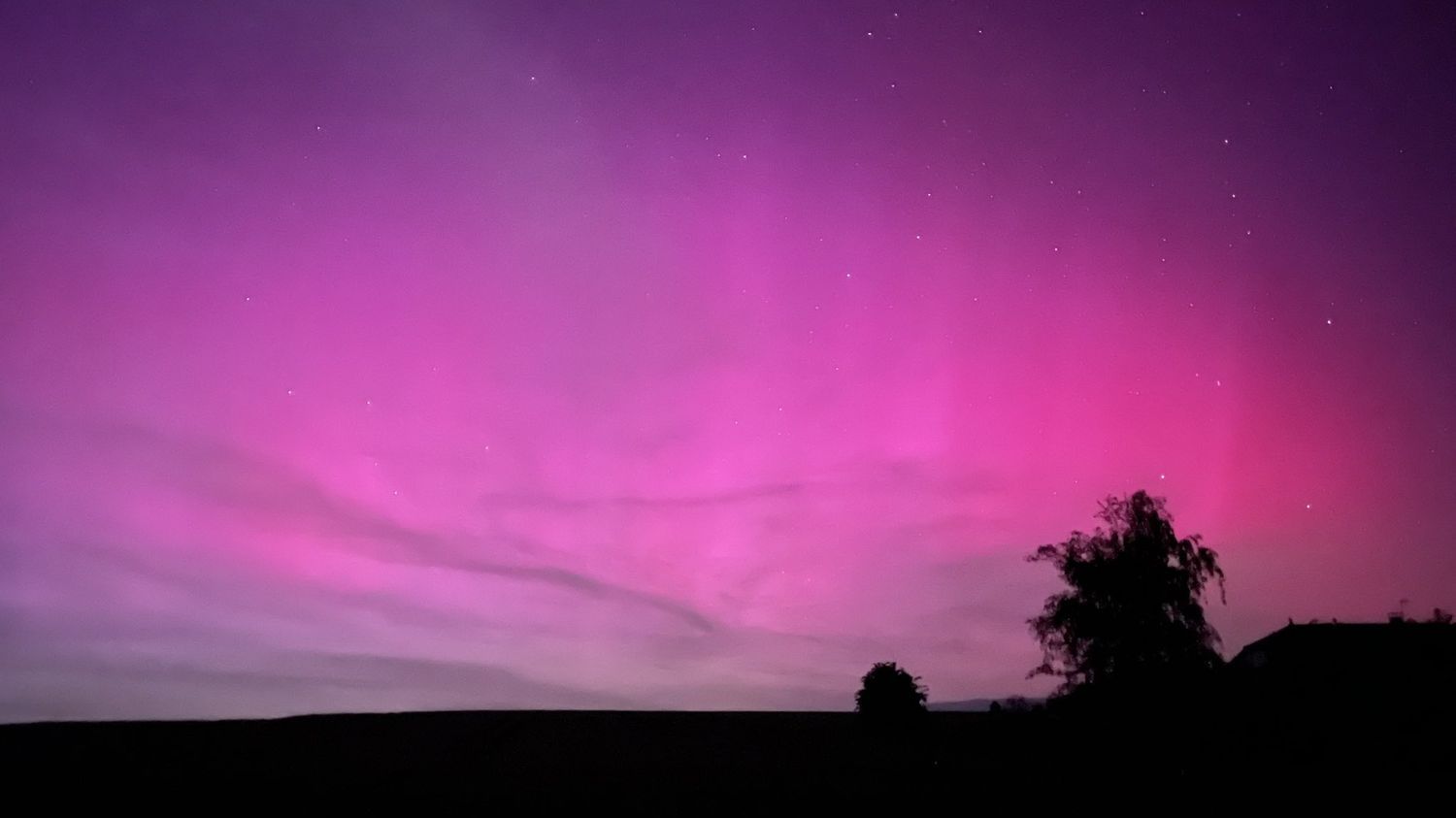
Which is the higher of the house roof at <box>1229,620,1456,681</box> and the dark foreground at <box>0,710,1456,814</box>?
the house roof at <box>1229,620,1456,681</box>

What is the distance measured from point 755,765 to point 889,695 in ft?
47.3

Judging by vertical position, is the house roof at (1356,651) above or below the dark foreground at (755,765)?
above

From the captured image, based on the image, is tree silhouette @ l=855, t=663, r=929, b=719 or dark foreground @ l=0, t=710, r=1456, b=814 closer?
dark foreground @ l=0, t=710, r=1456, b=814

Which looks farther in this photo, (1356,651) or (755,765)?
(1356,651)

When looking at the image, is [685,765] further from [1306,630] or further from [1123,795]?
[1306,630]

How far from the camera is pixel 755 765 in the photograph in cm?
4122

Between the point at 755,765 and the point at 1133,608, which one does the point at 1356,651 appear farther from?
the point at 755,765

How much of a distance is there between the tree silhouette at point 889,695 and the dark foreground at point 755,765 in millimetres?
1798

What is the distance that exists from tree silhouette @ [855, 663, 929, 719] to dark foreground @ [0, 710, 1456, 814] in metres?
1.80

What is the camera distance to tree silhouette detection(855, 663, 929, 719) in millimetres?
52938

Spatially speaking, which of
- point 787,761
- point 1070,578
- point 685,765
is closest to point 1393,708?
point 1070,578

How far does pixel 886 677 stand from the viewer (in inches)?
2138

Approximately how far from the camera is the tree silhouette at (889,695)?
52.9 m

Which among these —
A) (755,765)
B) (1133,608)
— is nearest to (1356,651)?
(1133,608)
